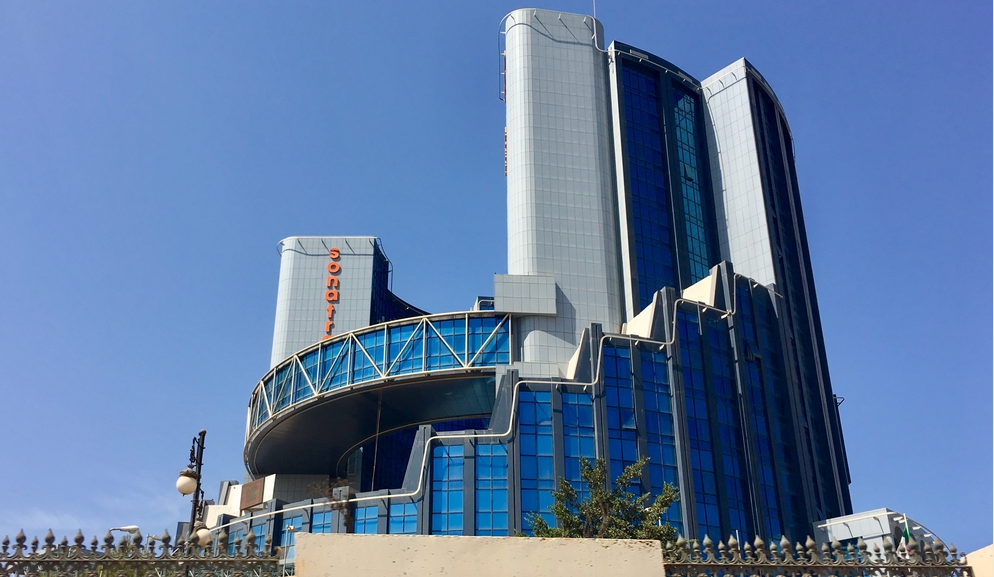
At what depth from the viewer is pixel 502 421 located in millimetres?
61688

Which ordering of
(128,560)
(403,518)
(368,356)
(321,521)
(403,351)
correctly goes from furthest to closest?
(368,356), (403,351), (321,521), (403,518), (128,560)

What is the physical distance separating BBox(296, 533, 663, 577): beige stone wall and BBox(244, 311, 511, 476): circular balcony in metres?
54.5

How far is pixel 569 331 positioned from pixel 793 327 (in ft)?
68.1

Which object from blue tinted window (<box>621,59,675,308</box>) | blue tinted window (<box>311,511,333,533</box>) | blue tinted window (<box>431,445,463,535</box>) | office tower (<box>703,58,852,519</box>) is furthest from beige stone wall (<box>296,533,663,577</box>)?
blue tinted window (<box>621,59,675,308</box>)

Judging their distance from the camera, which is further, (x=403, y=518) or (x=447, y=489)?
(x=403, y=518)

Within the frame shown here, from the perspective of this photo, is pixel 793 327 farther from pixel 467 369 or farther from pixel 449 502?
pixel 449 502

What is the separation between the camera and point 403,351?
230ft

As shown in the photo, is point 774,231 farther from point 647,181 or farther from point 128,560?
point 128,560

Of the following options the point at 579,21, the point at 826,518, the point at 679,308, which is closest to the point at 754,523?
the point at 826,518

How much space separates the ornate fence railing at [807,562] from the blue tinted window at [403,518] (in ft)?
158

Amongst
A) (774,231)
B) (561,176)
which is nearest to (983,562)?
(561,176)

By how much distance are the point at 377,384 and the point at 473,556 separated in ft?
190

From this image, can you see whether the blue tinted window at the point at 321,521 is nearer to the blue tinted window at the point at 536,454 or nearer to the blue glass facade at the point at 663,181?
the blue tinted window at the point at 536,454

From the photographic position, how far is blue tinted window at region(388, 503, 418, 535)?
60.2 meters
